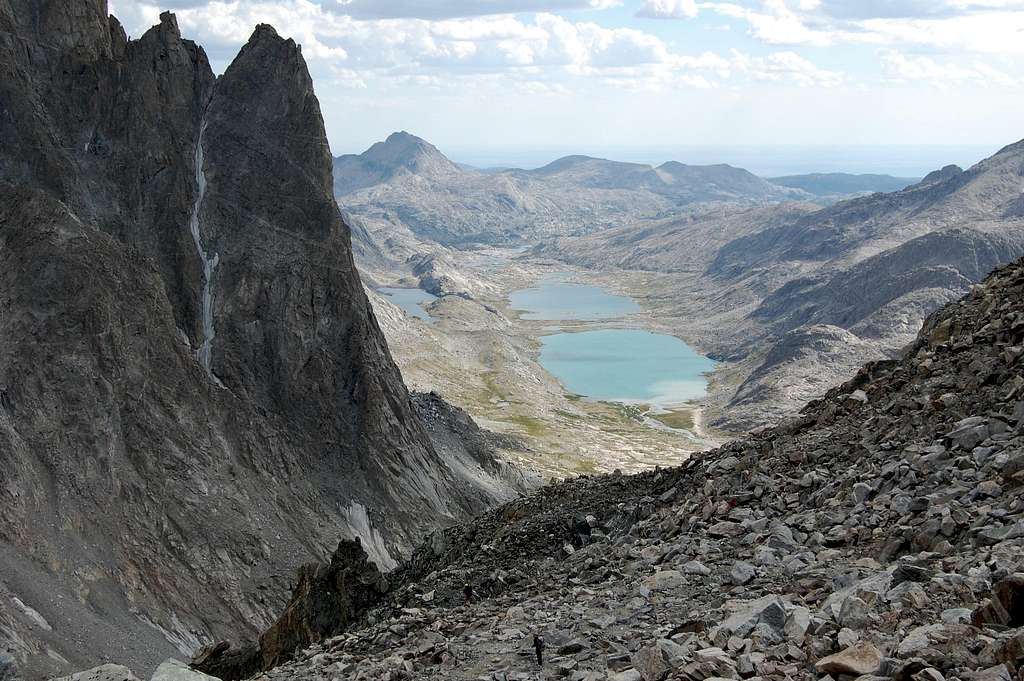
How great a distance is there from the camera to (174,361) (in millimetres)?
66438

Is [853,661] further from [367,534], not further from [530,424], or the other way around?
[530,424]

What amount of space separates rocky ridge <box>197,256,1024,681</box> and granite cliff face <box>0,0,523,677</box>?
23446mm

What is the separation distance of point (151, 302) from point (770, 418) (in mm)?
138701

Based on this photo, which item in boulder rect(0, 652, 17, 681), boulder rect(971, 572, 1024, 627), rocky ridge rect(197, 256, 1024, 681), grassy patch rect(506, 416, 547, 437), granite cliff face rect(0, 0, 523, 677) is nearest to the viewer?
boulder rect(971, 572, 1024, 627)

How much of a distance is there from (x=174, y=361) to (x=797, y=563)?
55354 mm

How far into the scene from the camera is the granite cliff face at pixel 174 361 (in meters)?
51.5

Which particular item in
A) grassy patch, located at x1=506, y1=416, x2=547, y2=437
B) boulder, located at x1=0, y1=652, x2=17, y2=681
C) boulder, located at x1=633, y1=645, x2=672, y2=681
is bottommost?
grassy patch, located at x1=506, y1=416, x2=547, y2=437

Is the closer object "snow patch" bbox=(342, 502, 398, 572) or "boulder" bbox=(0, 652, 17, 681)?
"boulder" bbox=(0, 652, 17, 681)

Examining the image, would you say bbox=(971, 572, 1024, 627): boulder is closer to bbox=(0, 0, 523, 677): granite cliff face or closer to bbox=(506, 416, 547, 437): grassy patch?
bbox=(0, 0, 523, 677): granite cliff face

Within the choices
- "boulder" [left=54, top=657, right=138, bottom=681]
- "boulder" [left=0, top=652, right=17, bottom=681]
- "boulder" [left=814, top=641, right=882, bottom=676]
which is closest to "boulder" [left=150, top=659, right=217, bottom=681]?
"boulder" [left=54, top=657, right=138, bottom=681]

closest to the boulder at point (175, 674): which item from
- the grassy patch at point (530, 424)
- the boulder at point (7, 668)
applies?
the boulder at point (7, 668)

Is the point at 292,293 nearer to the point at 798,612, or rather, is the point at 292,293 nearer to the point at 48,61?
the point at 48,61

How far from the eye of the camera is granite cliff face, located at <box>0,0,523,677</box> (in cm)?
5147

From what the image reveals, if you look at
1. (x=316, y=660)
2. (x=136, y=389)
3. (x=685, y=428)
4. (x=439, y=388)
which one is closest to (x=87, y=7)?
(x=136, y=389)
